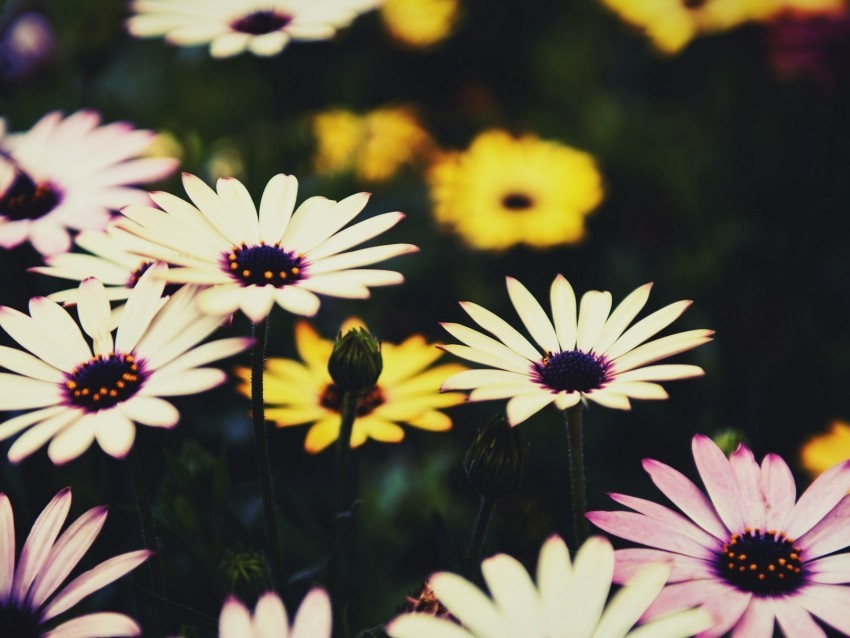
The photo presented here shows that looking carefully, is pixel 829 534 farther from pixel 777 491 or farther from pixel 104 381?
pixel 104 381

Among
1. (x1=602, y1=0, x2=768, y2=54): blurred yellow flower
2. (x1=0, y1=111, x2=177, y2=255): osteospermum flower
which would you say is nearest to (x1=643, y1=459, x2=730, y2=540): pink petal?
(x1=0, y1=111, x2=177, y2=255): osteospermum flower

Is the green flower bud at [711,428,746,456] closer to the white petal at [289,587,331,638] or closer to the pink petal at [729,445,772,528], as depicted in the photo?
the pink petal at [729,445,772,528]

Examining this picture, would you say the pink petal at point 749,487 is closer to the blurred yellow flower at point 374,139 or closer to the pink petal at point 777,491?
the pink petal at point 777,491

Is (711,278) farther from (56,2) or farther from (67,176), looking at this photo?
(56,2)

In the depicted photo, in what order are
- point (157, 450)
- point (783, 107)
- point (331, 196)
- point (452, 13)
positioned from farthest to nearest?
point (452, 13) < point (783, 107) < point (331, 196) < point (157, 450)

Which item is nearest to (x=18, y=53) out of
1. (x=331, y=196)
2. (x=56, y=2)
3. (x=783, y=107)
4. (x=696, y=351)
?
(x=56, y=2)

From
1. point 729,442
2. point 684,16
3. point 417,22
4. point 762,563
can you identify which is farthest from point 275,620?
point 417,22
